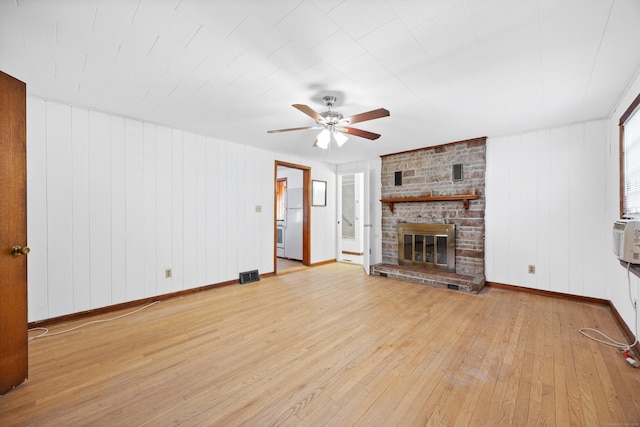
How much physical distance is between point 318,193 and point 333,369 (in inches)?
163

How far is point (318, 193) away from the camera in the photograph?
5734mm

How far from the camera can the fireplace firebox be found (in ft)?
14.1

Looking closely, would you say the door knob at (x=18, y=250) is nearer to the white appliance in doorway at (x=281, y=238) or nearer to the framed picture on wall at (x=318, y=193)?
the framed picture on wall at (x=318, y=193)

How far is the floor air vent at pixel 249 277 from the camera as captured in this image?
4266 mm

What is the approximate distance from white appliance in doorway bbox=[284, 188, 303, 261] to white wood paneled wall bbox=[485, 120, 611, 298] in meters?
3.77

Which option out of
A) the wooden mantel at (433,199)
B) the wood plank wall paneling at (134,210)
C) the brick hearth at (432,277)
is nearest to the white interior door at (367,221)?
the brick hearth at (432,277)

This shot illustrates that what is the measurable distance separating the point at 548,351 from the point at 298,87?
3053mm

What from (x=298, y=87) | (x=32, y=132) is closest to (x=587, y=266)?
(x=298, y=87)

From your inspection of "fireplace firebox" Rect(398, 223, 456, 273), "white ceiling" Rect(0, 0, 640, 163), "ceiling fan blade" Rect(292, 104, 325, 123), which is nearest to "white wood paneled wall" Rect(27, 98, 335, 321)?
"white ceiling" Rect(0, 0, 640, 163)

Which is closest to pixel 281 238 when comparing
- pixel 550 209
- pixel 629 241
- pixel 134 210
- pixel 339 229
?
pixel 339 229

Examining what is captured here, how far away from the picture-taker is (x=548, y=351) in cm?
213

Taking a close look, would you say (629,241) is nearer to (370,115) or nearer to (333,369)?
(370,115)

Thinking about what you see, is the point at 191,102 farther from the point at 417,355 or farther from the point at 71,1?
the point at 417,355

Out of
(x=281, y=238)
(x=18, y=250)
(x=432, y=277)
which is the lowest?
(x=432, y=277)
